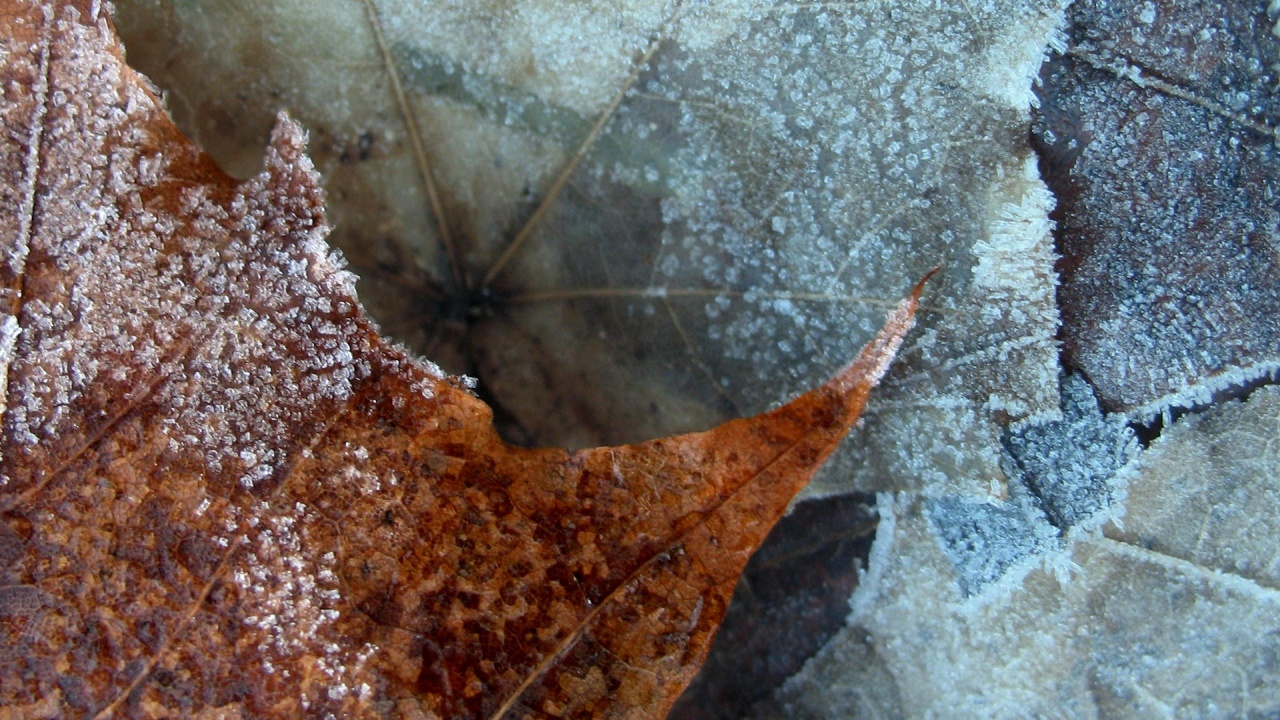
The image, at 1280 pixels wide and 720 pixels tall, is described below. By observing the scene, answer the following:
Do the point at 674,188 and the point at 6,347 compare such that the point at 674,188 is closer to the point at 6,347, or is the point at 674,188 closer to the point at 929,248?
the point at 929,248

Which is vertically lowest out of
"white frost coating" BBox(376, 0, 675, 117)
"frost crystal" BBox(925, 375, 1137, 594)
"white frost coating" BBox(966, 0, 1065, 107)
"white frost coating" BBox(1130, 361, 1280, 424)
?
"frost crystal" BBox(925, 375, 1137, 594)

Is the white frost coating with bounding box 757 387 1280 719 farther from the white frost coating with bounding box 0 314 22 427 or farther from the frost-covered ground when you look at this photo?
the white frost coating with bounding box 0 314 22 427

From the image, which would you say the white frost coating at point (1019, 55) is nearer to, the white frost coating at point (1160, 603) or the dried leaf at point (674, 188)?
the dried leaf at point (674, 188)

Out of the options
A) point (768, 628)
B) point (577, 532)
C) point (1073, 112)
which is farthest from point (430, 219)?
point (1073, 112)

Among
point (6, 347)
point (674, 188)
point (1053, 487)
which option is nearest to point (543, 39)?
point (674, 188)

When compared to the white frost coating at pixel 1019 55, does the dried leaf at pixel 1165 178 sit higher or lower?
lower

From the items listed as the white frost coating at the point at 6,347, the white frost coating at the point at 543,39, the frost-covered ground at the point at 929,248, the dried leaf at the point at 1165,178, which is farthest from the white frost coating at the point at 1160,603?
the white frost coating at the point at 6,347

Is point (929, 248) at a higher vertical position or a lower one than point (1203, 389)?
higher

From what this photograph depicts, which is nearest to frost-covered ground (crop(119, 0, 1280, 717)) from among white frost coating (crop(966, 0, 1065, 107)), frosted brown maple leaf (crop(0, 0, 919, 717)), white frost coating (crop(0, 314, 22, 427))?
white frost coating (crop(966, 0, 1065, 107))
